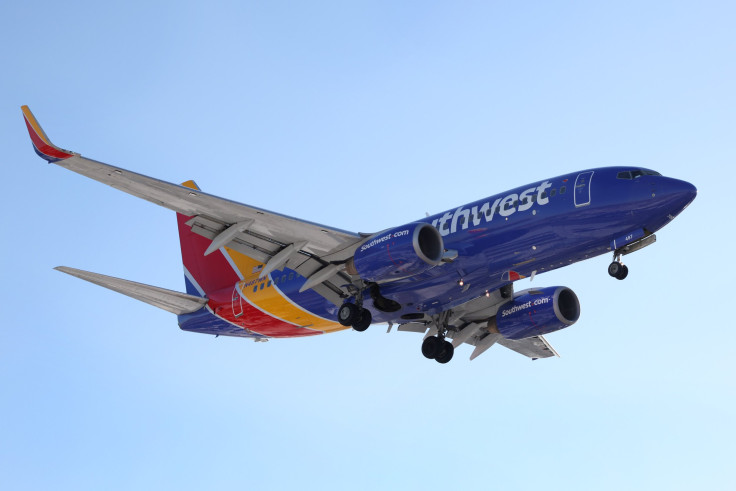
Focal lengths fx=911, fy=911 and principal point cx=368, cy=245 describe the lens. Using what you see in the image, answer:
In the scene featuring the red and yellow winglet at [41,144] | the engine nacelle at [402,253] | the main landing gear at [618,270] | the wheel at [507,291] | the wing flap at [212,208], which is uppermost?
the red and yellow winglet at [41,144]

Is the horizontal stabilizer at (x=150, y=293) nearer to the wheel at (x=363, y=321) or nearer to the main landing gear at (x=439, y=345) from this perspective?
the wheel at (x=363, y=321)

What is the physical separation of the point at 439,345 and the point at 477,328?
6.79 feet

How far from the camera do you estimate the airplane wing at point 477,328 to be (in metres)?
35.5

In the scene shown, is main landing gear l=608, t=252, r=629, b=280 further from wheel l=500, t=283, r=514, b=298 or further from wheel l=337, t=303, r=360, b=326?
wheel l=337, t=303, r=360, b=326

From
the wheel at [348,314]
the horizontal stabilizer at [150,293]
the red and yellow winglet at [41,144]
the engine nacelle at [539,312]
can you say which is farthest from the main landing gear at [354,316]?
the red and yellow winglet at [41,144]

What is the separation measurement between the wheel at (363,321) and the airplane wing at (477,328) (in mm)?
4158

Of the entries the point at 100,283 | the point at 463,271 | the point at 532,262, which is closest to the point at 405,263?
the point at 463,271

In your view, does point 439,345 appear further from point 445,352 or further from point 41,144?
point 41,144

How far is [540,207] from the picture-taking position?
1133 inches

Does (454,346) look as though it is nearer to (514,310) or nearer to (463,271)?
(514,310)

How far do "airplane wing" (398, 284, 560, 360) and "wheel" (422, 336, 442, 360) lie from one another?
358 mm

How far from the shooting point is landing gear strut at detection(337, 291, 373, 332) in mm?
32031

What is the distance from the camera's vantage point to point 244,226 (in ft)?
98.1

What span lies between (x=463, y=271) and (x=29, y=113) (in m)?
14.4
